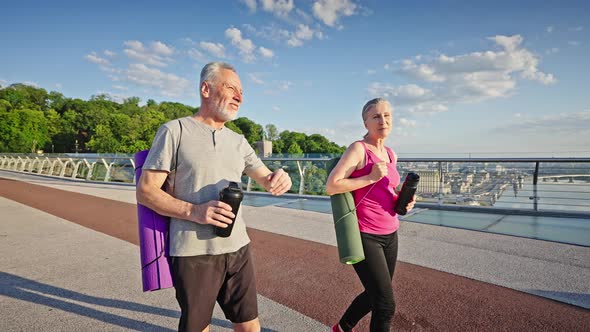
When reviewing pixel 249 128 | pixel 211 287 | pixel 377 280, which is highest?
pixel 249 128

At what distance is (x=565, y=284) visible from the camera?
3488 millimetres

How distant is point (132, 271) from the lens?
429cm

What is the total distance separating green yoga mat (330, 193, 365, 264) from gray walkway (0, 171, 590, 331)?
105 cm

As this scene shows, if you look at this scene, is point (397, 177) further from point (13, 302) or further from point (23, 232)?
point (23, 232)

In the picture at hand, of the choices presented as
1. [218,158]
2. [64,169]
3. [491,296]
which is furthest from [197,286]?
[64,169]

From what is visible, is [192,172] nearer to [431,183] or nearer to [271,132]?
[431,183]

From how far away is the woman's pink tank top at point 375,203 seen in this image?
2350mm

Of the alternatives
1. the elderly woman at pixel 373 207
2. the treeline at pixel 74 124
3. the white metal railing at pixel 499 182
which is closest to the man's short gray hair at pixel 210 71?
the elderly woman at pixel 373 207

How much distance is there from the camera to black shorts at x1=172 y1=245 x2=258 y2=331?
5.43 ft

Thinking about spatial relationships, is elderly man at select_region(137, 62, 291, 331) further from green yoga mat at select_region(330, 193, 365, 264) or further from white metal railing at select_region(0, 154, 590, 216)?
white metal railing at select_region(0, 154, 590, 216)

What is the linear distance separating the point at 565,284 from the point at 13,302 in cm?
587

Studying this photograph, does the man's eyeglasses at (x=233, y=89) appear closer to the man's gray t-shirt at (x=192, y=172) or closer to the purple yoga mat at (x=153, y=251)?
the man's gray t-shirt at (x=192, y=172)

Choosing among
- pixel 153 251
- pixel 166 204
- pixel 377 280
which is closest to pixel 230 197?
pixel 166 204

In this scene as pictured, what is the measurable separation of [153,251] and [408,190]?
1706mm
